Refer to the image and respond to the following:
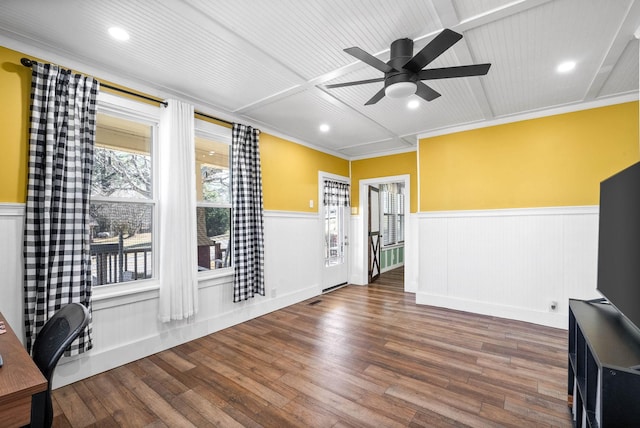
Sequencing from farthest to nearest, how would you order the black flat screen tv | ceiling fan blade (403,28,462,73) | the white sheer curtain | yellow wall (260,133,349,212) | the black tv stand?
yellow wall (260,133,349,212) < the white sheer curtain < ceiling fan blade (403,28,462,73) < the black flat screen tv < the black tv stand

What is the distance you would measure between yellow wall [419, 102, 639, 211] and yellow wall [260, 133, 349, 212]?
5.92 ft

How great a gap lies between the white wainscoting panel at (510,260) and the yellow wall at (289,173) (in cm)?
196

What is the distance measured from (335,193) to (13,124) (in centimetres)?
433

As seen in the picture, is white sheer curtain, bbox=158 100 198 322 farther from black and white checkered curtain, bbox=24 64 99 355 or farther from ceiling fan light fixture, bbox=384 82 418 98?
ceiling fan light fixture, bbox=384 82 418 98

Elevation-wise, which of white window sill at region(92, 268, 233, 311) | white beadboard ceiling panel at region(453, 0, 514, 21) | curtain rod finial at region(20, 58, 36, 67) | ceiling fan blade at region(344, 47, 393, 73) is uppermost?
white beadboard ceiling panel at region(453, 0, 514, 21)

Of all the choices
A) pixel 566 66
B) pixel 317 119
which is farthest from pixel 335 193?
pixel 566 66

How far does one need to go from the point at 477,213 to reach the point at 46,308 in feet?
15.7

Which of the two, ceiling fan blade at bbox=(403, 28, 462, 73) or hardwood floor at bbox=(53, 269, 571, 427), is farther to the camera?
hardwood floor at bbox=(53, 269, 571, 427)

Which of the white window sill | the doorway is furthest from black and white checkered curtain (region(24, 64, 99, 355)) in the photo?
the doorway

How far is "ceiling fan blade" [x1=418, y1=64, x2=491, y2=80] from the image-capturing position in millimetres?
1903

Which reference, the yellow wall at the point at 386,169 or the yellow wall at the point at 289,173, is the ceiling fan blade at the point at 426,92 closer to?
the yellow wall at the point at 289,173

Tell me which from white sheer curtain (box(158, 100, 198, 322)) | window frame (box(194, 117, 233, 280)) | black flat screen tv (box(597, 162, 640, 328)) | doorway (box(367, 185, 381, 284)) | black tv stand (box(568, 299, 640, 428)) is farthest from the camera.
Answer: doorway (box(367, 185, 381, 284))

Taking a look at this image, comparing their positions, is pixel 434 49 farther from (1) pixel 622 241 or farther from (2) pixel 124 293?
(2) pixel 124 293

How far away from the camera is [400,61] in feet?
6.81
